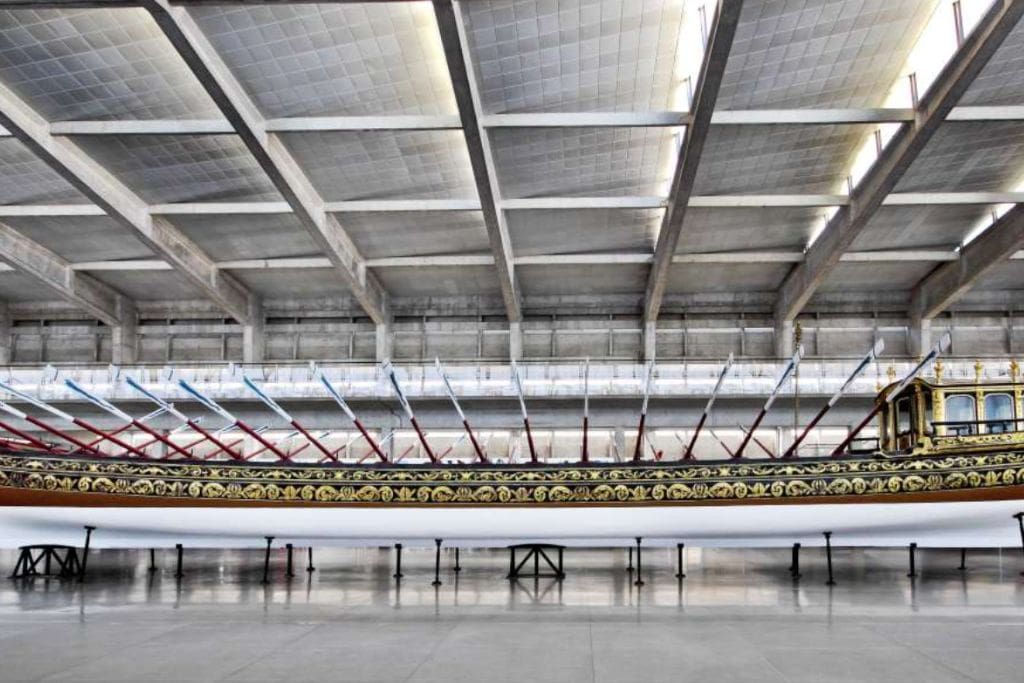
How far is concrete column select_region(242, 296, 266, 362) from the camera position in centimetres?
2906

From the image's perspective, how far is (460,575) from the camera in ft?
37.9

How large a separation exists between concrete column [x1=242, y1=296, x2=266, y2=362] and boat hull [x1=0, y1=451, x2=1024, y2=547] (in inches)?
769

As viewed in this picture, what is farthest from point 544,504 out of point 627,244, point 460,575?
point 627,244

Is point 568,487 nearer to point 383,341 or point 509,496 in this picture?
point 509,496

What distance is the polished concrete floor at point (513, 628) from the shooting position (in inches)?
198

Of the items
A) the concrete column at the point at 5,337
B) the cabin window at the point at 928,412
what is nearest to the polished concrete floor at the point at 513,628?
the cabin window at the point at 928,412

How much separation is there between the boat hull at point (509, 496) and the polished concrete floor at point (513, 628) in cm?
81

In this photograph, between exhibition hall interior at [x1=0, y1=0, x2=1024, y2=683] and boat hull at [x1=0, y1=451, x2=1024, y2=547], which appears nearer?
exhibition hall interior at [x1=0, y1=0, x2=1024, y2=683]

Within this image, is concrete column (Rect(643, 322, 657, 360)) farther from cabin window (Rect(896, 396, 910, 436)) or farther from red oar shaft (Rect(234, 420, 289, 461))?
red oar shaft (Rect(234, 420, 289, 461))

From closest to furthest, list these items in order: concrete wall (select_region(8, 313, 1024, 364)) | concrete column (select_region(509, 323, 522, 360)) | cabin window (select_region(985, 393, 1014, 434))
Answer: cabin window (select_region(985, 393, 1014, 434)) < concrete column (select_region(509, 323, 522, 360)) < concrete wall (select_region(8, 313, 1024, 364))

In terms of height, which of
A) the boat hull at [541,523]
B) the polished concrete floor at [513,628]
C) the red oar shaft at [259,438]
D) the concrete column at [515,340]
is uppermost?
the concrete column at [515,340]

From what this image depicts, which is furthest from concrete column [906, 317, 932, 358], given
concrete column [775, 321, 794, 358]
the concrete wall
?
concrete column [775, 321, 794, 358]

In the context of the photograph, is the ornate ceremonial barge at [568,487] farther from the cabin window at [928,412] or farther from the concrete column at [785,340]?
the concrete column at [785,340]

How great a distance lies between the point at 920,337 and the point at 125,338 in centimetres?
2918
